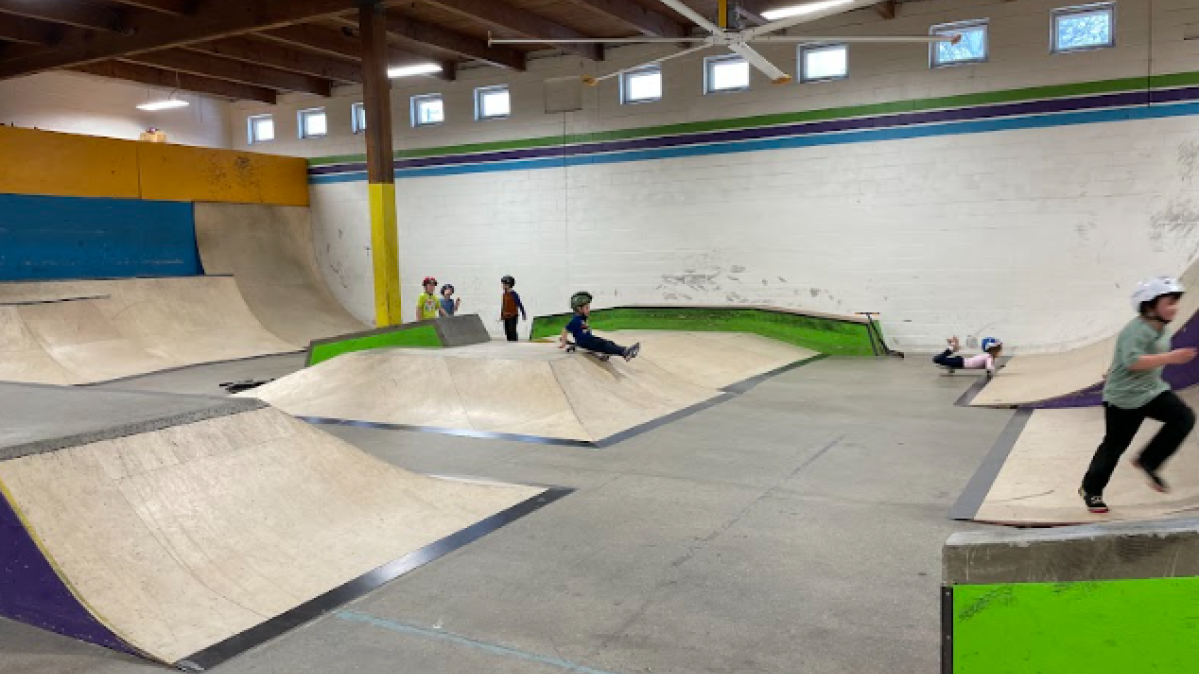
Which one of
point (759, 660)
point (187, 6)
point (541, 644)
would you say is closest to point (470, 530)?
point (541, 644)

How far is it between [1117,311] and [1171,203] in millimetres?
1434

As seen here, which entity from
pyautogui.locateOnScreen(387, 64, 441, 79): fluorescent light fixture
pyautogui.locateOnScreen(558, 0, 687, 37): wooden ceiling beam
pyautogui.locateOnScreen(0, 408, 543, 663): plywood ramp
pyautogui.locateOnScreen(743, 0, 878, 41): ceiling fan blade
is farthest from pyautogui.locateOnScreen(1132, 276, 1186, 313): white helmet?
pyautogui.locateOnScreen(387, 64, 441, 79): fluorescent light fixture

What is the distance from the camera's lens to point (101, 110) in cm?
1630

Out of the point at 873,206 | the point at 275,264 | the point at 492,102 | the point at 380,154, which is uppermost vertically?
the point at 492,102

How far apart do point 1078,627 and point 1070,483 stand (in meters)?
3.23

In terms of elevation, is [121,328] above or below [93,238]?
below

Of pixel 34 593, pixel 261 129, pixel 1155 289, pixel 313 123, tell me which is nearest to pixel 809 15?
pixel 1155 289

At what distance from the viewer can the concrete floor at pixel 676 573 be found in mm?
2896

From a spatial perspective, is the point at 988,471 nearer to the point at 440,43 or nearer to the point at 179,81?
the point at 440,43

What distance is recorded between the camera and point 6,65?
44.1 ft

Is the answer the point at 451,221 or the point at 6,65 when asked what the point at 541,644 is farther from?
the point at 6,65

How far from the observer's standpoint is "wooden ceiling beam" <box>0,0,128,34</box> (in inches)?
449

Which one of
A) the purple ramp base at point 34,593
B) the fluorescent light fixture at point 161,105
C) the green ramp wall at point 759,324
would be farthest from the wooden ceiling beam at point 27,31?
the purple ramp base at point 34,593

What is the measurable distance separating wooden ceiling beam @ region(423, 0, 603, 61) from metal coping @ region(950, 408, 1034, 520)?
8.25m
